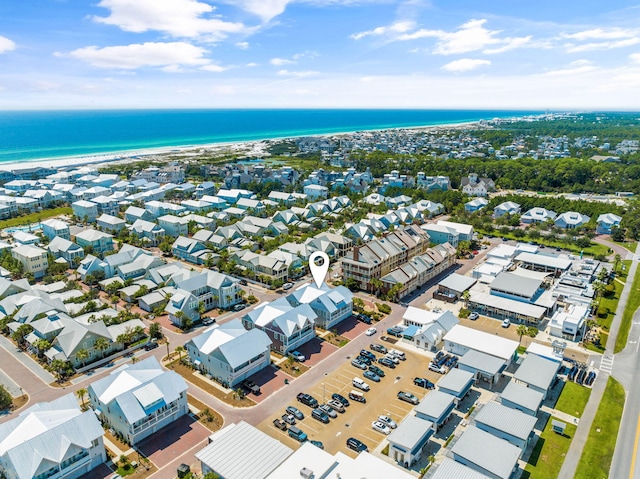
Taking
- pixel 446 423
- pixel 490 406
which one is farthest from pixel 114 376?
pixel 490 406

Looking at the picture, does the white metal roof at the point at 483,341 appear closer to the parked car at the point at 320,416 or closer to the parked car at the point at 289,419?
the parked car at the point at 320,416

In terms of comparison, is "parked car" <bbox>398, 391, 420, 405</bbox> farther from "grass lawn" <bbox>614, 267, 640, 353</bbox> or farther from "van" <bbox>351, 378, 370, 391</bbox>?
"grass lawn" <bbox>614, 267, 640, 353</bbox>

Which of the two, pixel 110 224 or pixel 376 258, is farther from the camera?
pixel 110 224

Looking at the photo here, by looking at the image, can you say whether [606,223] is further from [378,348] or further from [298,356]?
[298,356]

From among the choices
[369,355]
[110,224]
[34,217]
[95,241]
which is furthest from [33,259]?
[369,355]

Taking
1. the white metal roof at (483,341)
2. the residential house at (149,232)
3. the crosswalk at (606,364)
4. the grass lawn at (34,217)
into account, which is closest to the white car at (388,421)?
the white metal roof at (483,341)

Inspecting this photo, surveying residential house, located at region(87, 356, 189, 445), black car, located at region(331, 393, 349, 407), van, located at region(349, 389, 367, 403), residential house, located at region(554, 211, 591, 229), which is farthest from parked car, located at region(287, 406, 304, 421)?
residential house, located at region(554, 211, 591, 229)

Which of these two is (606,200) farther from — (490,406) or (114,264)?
(114,264)
